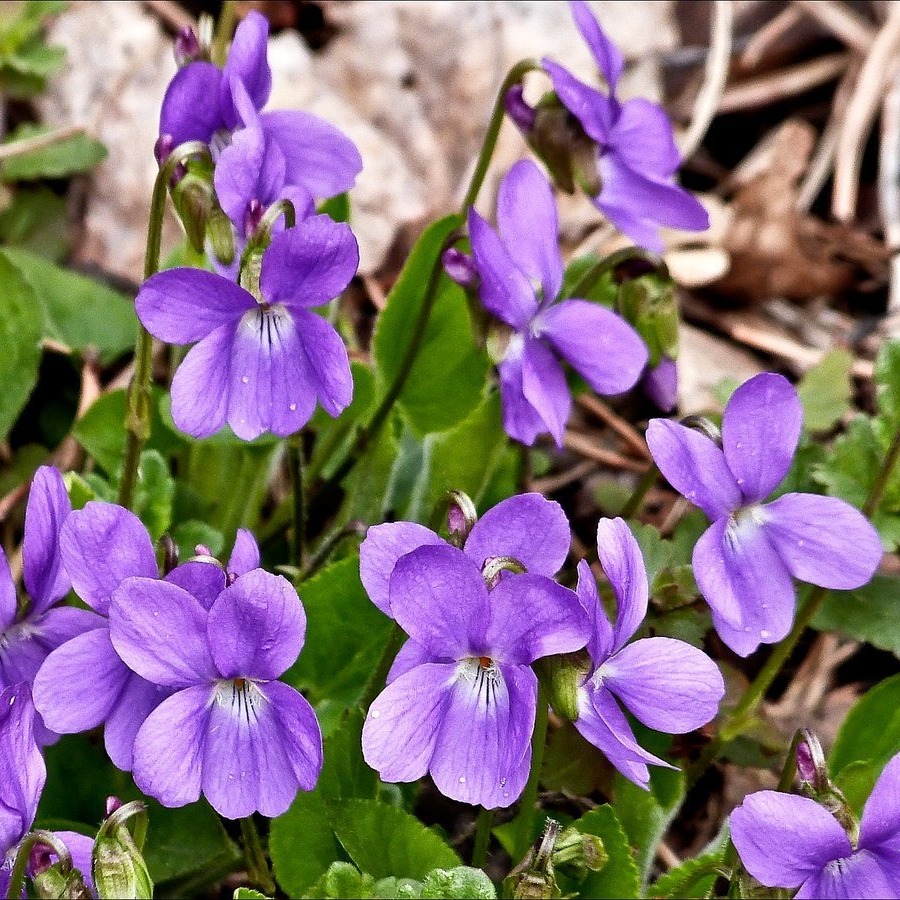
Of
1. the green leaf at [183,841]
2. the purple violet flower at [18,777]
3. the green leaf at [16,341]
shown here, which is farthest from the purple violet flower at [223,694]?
the green leaf at [16,341]

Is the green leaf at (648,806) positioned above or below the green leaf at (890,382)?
below

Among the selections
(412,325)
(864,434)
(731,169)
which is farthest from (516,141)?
(864,434)

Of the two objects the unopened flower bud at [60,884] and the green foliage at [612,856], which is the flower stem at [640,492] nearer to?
the green foliage at [612,856]

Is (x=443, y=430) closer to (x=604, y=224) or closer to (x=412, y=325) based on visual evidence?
(x=412, y=325)

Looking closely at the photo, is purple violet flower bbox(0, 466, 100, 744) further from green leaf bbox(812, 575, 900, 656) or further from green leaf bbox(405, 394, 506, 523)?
green leaf bbox(812, 575, 900, 656)

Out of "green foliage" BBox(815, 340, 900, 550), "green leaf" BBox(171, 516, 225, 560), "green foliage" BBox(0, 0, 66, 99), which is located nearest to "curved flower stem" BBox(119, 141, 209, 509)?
"green leaf" BBox(171, 516, 225, 560)

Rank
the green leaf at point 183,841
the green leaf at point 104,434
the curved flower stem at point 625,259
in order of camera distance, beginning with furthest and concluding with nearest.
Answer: the green leaf at point 104,434, the curved flower stem at point 625,259, the green leaf at point 183,841
